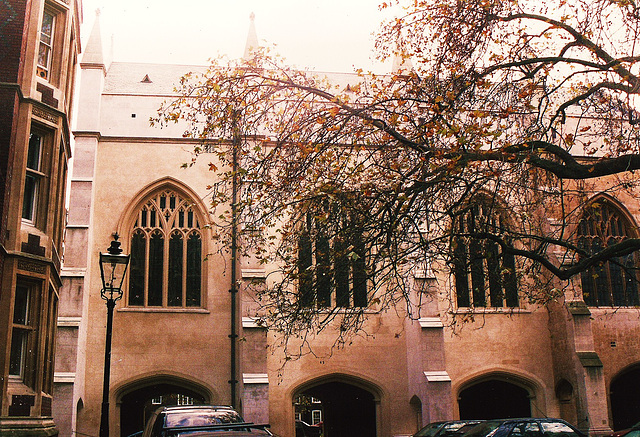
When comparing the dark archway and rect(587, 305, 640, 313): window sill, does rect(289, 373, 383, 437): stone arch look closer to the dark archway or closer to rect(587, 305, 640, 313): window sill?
the dark archway

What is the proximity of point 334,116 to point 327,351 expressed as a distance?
10.8 m

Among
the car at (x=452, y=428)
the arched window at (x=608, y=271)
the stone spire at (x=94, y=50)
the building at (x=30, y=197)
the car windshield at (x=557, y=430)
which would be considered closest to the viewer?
the car windshield at (x=557, y=430)

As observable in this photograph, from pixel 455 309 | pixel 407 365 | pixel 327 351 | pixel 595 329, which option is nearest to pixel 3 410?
pixel 327 351

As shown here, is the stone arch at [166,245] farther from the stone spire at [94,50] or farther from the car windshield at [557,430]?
the car windshield at [557,430]

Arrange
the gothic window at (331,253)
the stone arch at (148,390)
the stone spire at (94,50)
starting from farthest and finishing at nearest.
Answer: the stone spire at (94,50)
the stone arch at (148,390)
the gothic window at (331,253)

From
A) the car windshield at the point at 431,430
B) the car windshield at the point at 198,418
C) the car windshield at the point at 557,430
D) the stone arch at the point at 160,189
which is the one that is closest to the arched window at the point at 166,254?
the stone arch at the point at 160,189

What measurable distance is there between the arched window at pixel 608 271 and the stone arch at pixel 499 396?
3.50 meters

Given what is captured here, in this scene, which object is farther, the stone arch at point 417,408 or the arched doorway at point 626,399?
the arched doorway at point 626,399

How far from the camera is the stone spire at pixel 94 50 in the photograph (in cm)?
2119

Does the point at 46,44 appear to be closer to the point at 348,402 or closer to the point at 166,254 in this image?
the point at 166,254

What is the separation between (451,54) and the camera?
10.6m

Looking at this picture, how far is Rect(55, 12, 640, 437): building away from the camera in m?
18.7

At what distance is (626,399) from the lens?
2214cm

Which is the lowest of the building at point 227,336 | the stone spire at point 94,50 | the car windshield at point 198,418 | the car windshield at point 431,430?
the car windshield at point 431,430
